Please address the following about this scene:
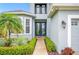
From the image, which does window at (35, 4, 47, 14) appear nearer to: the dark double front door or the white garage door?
the dark double front door

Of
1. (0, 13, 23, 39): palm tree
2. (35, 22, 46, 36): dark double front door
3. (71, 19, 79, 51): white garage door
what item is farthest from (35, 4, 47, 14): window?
(71, 19, 79, 51): white garage door

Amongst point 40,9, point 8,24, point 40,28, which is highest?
point 40,9

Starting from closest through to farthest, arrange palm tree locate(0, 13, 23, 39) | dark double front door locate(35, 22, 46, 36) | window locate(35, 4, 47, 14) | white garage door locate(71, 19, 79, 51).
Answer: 1. white garage door locate(71, 19, 79, 51)
2. palm tree locate(0, 13, 23, 39)
3. window locate(35, 4, 47, 14)
4. dark double front door locate(35, 22, 46, 36)

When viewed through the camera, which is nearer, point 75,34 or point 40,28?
point 75,34

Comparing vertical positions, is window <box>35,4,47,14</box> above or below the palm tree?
above

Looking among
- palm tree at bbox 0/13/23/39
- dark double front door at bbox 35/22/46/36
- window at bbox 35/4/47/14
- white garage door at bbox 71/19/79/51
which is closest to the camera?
white garage door at bbox 71/19/79/51

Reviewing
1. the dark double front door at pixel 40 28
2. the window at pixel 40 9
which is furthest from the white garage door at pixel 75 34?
the window at pixel 40 9

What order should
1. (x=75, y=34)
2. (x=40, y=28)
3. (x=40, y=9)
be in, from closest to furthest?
(x=75, y=34)
(x=40, y=9)
(x=40, y=28)

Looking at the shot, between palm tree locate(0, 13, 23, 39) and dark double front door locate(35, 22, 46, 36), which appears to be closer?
palm tree locate(0, 13, 23, 39)

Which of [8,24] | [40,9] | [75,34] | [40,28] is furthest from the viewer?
[40,28]

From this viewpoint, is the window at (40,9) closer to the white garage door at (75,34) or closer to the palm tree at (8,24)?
the palm tree at (8,24)

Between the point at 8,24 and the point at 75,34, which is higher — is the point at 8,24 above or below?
above

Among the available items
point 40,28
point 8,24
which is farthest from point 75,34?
point 40,28

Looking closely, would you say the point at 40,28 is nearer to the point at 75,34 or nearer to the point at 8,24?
the point at 8,24
